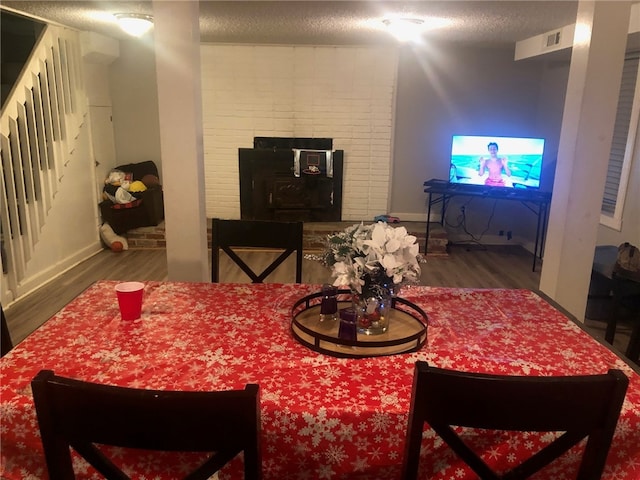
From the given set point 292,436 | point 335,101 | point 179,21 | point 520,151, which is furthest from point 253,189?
point 292,436

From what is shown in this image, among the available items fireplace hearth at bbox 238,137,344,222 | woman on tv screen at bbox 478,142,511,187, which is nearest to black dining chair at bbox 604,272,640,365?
woman on tv screen at bbox 478,142,511,187

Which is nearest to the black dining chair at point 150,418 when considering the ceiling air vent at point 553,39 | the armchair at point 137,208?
the ceiling air vent at point 553,39

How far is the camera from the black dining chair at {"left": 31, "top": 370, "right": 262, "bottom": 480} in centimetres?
95

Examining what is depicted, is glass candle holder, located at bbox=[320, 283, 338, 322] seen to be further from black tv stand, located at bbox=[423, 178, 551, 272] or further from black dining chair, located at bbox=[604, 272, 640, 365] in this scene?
black tv stand, located at bbox=[423, 178, 551, 272]

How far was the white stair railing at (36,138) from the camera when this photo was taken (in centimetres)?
367

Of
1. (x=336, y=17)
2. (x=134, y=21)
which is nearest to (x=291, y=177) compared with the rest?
(x=336, y=17)

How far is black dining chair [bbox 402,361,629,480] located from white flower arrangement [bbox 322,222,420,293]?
52cm

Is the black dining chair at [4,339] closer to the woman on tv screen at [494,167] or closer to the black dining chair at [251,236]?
the black dining chair at [251,236]

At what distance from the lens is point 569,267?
2682mm

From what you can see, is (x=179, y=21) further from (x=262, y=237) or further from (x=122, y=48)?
(x=122, y=48)

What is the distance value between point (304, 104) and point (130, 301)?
4188mm

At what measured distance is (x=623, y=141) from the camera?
4.04 meters

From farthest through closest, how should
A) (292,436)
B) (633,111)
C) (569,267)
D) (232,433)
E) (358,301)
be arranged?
(633,111)
(569,267)
(358,301)
(292,436)
(232,433)

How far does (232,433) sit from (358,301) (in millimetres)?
750
